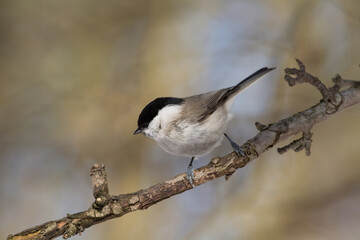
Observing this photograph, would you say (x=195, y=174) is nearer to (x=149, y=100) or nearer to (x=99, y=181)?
(x=99, y=181)

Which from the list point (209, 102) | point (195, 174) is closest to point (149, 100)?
point (209, 102)

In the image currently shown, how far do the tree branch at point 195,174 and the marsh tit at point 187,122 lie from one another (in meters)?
0.38

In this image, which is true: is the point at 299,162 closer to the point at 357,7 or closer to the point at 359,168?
the point at 359,168

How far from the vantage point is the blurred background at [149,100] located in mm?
2713

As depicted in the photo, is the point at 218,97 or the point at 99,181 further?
the point at 218,97

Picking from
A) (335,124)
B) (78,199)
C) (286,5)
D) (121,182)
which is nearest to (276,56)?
(286,5)

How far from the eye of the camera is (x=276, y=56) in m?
2.99

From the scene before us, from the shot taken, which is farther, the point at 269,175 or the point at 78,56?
the point at 78,56

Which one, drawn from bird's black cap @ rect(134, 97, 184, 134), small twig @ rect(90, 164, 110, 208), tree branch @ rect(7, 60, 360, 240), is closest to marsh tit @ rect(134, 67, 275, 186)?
bird's black cap @ rect(134, 97, 184, 134)

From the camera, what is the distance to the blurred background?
2713mm

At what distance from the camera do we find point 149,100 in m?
3.16

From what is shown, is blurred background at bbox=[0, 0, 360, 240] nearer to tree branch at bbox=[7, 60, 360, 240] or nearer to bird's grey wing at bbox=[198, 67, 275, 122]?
bird's grey wing at bbox=[198, 67, 275, 122]

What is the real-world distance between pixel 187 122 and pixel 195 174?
531mm

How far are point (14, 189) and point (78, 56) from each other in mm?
1221
